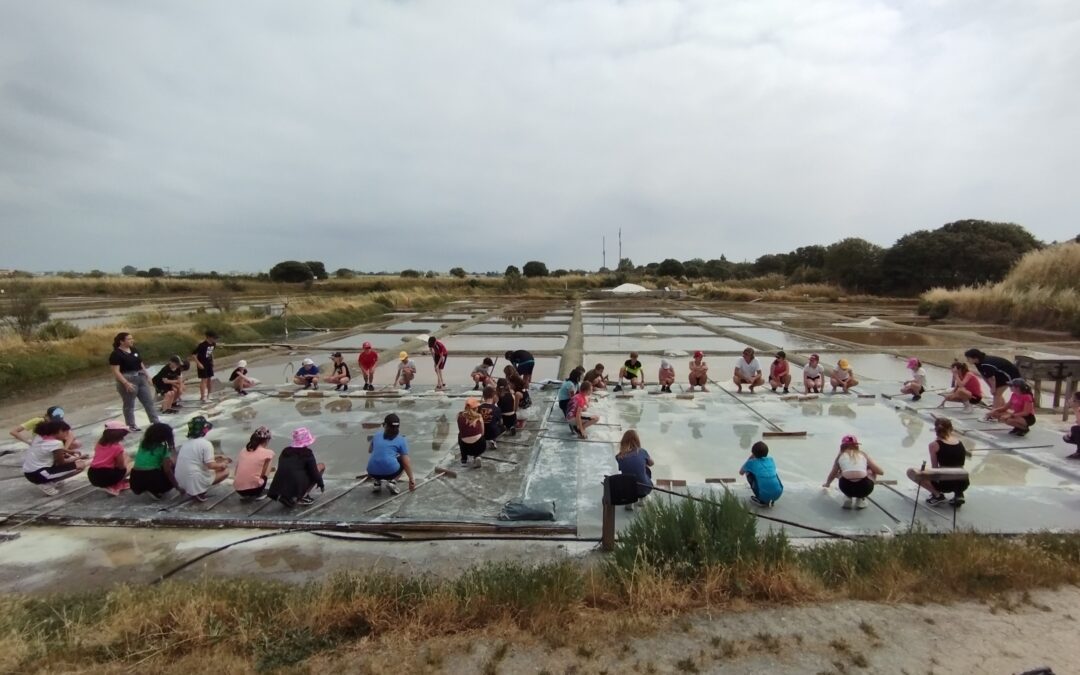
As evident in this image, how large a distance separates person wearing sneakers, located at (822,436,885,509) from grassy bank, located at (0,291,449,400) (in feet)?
46.8

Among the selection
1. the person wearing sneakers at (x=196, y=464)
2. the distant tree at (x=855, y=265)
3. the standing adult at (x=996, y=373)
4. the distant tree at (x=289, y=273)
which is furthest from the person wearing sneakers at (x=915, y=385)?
the distant tree at (x=289, y=273)

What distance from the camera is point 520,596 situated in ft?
11.8

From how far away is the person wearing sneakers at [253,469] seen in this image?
5.55m

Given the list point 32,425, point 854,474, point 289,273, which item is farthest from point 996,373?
point 289,273

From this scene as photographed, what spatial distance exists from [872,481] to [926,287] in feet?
141

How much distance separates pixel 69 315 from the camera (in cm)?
2517

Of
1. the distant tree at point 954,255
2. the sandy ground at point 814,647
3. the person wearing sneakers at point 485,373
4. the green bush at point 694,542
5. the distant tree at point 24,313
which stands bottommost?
the sandy ground at point 814,647

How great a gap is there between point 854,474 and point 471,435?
390 centimetres

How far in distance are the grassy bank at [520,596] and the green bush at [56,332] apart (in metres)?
14.4

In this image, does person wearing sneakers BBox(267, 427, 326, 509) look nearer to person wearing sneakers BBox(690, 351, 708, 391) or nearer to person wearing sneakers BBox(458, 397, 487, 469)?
person wearing sneakers BBox(458, 397, 487, 469)

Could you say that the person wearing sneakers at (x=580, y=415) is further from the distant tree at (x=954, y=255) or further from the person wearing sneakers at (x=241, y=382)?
the distant tree at (x=954, y=255)

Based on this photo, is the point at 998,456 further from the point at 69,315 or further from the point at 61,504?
the point at 69,315

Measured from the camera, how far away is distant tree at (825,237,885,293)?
44.2m

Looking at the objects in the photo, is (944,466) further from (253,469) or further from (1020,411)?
(253,469)
